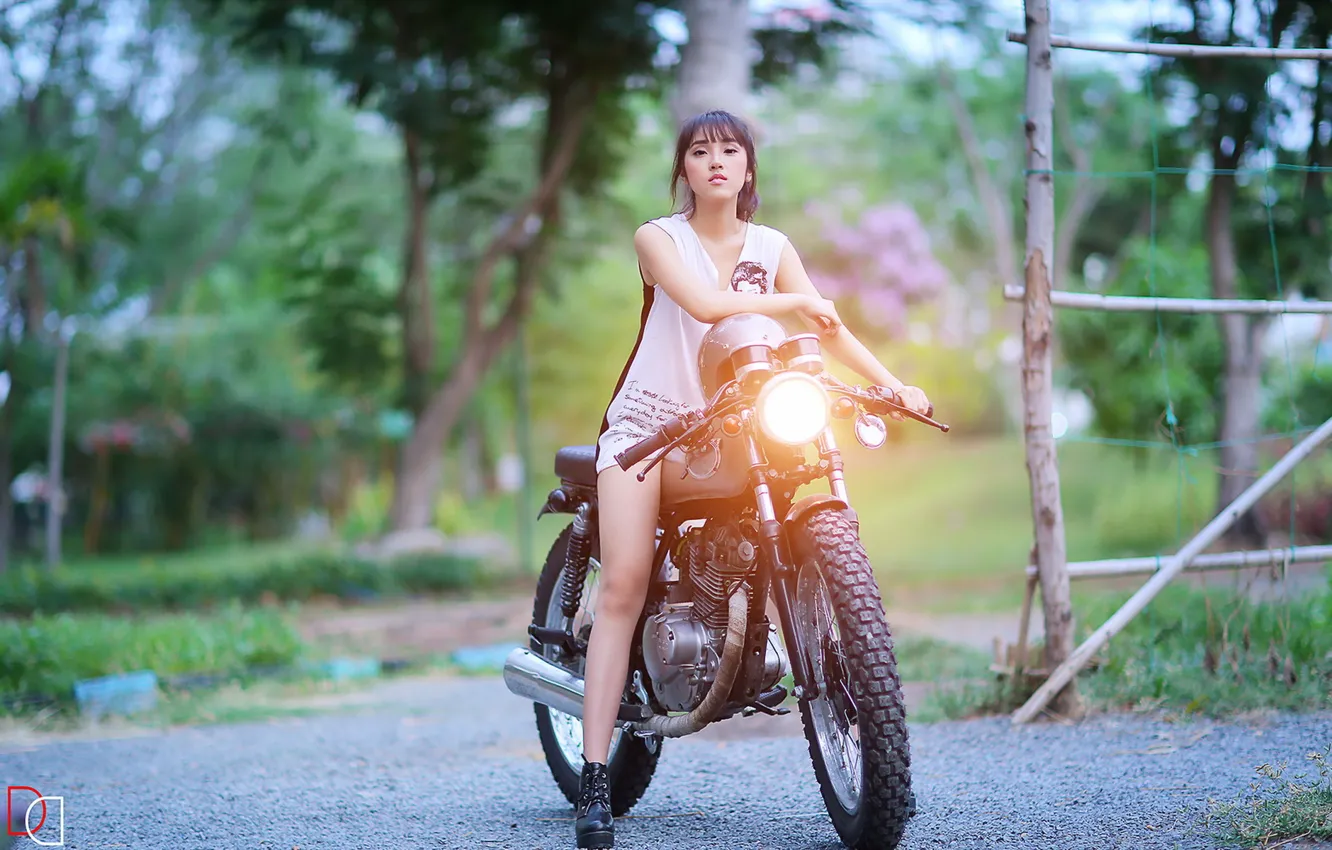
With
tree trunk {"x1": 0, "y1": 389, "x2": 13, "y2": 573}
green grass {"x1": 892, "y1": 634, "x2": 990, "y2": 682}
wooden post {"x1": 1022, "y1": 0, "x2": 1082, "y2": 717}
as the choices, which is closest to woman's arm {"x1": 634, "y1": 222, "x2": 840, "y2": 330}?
wooden post {"x1": 1022, "y1": 0, "x2": 1082, "y2": 717}

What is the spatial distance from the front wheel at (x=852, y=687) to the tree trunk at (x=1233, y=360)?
10841 mm

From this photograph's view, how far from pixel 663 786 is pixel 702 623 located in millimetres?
1362

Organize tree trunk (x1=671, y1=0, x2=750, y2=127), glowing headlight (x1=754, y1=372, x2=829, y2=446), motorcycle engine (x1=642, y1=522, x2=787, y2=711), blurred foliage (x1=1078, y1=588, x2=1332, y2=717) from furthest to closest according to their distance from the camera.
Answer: tree trunk (x1=671, y1=0, x2=750, y2=127)
blurred foliage (x1=1078, y1=588, x2=1332, y2=717)
motorcycle engine (x1=642, y1=522, x2=787, y2=711)
glowing headlight (x1=754, y1=372, x2=829, y2=446)

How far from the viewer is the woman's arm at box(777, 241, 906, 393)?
374cm

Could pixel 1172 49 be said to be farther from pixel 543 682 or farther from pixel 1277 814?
pixel 543 682

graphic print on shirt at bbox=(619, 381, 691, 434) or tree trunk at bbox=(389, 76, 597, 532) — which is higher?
tree trunk at bbox=(389, 76, 597, 532)

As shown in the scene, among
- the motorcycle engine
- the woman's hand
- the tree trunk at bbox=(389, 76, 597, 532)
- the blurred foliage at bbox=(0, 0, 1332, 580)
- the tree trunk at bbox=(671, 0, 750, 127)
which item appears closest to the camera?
the motorcycle engine

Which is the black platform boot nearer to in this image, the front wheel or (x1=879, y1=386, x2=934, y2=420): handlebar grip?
the front wheel

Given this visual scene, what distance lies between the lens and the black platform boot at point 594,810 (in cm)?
368

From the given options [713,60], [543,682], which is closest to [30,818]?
[543,682]

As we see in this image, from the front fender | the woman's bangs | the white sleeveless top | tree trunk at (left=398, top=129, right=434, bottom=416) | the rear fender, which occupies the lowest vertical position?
the front fender

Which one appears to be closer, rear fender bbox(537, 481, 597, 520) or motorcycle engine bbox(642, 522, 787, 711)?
motorcycle engine bbox(642, 522, 787, 711)

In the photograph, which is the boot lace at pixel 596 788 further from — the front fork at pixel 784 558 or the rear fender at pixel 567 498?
the rear fender at pixel 567 498

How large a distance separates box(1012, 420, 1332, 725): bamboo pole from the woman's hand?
211cm
